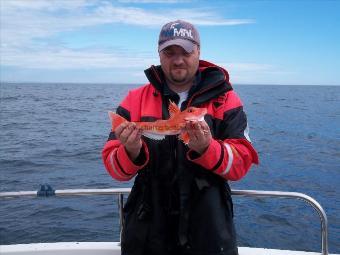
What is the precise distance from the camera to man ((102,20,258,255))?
3.48 metres

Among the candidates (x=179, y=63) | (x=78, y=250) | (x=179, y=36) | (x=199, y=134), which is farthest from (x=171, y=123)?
(x=78, y=250)

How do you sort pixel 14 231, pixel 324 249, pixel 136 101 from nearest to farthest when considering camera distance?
pixel 136 101 < pixel 324 249 < pixel 14 231

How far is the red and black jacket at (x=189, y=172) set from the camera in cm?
349

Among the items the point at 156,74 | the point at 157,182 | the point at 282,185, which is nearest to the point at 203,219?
the point at 157,182

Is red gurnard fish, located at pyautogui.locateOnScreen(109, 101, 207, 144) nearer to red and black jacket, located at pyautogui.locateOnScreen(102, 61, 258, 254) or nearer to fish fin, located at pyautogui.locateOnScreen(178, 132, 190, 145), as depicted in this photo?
fish fin, located at pyautogui.locateOnScreen(178, 132, 190, 145)

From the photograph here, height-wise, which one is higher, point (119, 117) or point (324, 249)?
point (119, 117)

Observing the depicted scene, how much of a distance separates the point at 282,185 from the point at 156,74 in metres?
13.4

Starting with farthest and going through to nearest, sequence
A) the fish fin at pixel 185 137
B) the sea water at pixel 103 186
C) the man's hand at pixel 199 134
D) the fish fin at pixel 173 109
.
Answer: the sea water at pixel 103 186 < the fish fin at pixel 173 109 < the fish fin at pixel 185 137 < the man's hand at pixel 199 134

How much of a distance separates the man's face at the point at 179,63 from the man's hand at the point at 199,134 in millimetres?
643

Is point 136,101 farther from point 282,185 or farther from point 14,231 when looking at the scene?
point 282,185

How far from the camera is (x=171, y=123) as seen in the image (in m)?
3.50

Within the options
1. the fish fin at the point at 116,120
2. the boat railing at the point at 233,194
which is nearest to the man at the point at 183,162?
the fish fin at the point at 116,120

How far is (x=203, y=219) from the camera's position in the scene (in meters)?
3.50

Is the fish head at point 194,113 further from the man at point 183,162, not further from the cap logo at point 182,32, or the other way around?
the cap logo at point 182,32
